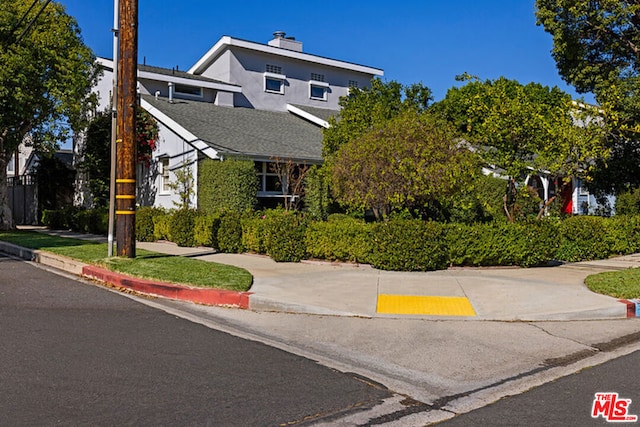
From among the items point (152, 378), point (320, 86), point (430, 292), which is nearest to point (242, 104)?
point (320, 86)

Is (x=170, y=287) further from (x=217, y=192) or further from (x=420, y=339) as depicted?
(x=217, y=192)

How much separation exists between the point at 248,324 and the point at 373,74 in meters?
27.1

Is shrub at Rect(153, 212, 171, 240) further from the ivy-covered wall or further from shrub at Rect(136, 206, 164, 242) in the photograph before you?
the ivy-covered wall

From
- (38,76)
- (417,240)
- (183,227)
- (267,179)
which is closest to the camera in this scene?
(417,240)

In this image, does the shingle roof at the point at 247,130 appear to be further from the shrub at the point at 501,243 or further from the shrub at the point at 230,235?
the shrub at the point at 501,243

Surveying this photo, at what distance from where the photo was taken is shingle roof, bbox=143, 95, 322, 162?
806 inches

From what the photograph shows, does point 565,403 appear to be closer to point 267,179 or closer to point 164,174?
point 267,179

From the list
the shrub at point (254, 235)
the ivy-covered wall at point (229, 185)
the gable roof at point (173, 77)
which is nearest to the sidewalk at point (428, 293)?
the shrub at point (254, 235)

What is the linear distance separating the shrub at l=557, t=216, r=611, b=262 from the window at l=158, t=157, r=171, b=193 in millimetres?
13502

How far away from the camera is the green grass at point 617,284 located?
9469 mm

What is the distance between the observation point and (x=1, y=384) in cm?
498

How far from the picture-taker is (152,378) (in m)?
5.29

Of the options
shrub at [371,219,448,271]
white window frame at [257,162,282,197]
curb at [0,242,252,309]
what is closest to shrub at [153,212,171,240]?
white window frame at [257,162,282,197]

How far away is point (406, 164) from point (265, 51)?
57.9 ft
